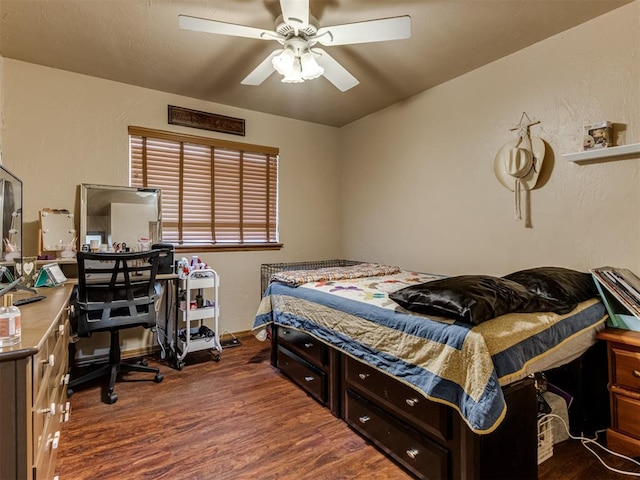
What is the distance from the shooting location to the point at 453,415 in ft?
4.58

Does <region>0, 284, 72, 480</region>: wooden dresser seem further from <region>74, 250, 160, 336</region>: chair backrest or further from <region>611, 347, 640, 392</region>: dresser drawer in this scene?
<region>611, 347, 640, 392</region>: dresser drawer

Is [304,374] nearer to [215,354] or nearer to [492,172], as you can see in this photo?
[215,354]

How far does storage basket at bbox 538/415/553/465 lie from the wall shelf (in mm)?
1566

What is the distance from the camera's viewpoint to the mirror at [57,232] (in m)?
2.67

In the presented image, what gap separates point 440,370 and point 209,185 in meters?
2.94

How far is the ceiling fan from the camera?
5.82 ft

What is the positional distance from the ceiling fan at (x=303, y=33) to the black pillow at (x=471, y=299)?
1.38 metres

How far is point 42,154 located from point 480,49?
3.58 m

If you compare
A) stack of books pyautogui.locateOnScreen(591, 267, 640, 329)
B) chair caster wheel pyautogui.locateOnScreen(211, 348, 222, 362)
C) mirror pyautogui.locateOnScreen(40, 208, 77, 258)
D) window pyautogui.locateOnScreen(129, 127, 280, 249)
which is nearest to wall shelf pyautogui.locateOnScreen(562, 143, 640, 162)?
stack of books pyautogui.locateOnScreen(591, 267, 640, 329)

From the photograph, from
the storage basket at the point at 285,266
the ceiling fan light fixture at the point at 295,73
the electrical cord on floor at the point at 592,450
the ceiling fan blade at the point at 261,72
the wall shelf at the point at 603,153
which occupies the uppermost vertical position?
the ceiling fan blade at the point at 261,72

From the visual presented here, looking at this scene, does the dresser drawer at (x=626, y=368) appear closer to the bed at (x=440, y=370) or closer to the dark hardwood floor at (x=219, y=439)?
the bed at (x=440, y=370)

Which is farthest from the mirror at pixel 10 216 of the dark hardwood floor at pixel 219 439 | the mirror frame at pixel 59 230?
the dark hardwood floor at pixel 219 439

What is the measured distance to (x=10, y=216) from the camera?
1854 millimetres

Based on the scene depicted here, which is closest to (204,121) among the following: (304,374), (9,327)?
(304,374)
